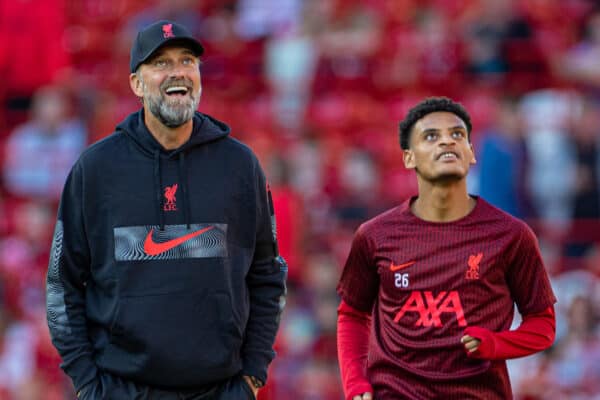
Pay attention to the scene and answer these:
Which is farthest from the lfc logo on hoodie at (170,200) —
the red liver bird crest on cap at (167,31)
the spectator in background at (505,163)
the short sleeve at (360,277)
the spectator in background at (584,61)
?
the spectator in background at (584,61)

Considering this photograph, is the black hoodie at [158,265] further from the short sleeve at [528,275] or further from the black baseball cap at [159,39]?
the short sleeve at [528,275]

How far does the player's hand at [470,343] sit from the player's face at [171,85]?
1.29 m

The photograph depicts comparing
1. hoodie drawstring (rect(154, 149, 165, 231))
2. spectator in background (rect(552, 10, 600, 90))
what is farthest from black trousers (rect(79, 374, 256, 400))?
spectator in background (rect(552, 10, 600, 90))

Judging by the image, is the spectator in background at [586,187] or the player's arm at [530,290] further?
the spectator in background at [586,187]

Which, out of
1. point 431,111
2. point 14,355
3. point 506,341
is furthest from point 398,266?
point 14,355

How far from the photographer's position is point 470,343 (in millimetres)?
4707

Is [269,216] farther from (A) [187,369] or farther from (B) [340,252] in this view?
(B) [340,252]

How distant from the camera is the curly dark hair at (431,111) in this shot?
16.7ft

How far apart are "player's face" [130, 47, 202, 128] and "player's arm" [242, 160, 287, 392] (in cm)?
38

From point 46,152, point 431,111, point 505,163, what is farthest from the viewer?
point 46,152

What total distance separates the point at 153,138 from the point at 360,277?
3.17ft

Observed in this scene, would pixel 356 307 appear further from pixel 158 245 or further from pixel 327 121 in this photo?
pixel 327 121

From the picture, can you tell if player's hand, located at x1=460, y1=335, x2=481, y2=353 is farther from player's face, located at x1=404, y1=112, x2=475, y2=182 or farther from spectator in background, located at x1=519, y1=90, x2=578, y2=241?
spectator in background, located at x1=519, y1=90, x2=578, y2=241

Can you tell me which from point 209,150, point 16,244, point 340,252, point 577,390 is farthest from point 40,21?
point 209,150
